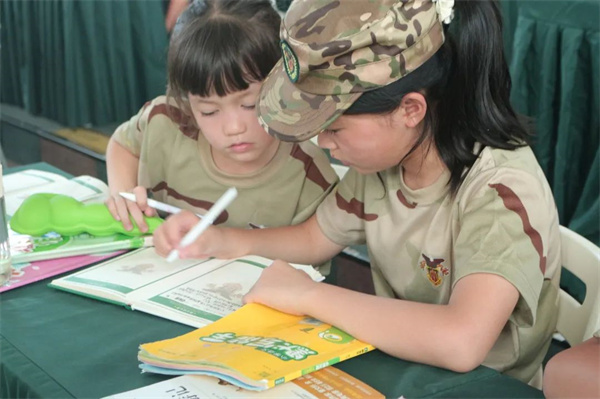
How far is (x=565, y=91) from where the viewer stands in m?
2.16

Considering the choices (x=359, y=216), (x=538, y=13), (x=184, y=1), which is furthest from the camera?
(x=184, y=1)

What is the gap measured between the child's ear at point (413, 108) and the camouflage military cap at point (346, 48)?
0.06 meters

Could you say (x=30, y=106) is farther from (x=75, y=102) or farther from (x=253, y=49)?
(x=253, y=49)

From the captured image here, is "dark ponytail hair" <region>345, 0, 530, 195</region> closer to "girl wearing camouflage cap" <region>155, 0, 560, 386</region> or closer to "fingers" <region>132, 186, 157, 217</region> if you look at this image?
"girl wearing camouflage cap" <region>155, 0, 560, 386</region>

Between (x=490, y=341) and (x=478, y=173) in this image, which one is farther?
(x=478, y=173)

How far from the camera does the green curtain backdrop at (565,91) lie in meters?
2.12

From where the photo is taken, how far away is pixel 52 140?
3771 millimetres

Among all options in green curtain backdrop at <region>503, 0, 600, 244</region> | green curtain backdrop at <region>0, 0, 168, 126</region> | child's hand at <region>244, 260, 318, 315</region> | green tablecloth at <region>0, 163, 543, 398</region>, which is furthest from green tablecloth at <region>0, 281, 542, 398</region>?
green curtain backdrop at <region>0, 0, 168, 126</region>

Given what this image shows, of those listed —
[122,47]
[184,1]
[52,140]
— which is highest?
[184,1]

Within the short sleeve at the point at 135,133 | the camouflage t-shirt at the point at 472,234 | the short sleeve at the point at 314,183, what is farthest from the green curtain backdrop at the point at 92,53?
the camouflage t-shirt at the point at 472,234

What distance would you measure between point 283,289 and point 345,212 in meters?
0.34

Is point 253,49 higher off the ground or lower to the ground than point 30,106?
higher

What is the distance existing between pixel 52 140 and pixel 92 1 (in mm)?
707

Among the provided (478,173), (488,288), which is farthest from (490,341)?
(478,173)
